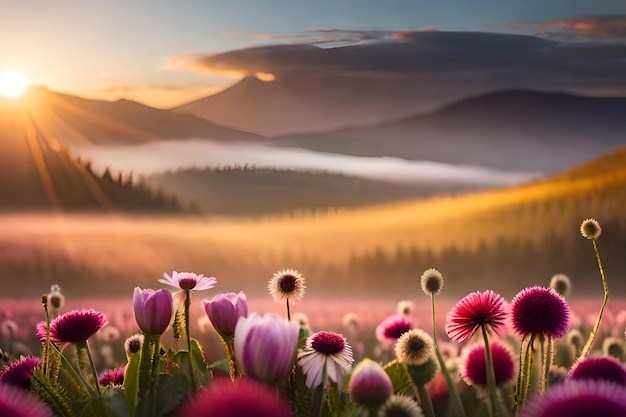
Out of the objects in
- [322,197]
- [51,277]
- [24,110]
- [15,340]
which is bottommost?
[15,340]

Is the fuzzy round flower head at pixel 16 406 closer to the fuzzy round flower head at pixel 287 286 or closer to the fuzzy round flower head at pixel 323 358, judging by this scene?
the fuzzy round flower head at pixel 323 358

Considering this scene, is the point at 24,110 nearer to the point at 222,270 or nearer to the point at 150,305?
the point at 222,270

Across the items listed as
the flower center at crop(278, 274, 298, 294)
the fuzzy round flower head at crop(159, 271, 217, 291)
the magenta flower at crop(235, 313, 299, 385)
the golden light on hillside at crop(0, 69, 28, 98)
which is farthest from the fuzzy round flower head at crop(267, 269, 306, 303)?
the golden light on hillside at crop(0, 69, 28, 98)

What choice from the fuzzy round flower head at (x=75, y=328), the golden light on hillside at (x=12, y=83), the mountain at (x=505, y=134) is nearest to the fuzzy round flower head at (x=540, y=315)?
the fuzzy round flower head at (x=75, y=328)

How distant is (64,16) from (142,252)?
387mm

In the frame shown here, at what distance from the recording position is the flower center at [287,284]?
1.88ft

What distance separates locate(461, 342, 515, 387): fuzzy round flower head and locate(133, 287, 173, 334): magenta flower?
0.18 m

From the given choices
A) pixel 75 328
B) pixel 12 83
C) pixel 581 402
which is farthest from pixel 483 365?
pixel 12 83

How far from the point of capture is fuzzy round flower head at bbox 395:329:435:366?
15.9 inches

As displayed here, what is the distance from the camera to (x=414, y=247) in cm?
116

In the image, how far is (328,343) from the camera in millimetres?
425

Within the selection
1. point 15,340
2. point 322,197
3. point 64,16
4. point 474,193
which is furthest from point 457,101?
point 15,340

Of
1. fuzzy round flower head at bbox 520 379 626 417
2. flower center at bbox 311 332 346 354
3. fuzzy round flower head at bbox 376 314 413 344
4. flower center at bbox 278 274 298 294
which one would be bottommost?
fuzzy round flower head at bbox 376 314 413 344

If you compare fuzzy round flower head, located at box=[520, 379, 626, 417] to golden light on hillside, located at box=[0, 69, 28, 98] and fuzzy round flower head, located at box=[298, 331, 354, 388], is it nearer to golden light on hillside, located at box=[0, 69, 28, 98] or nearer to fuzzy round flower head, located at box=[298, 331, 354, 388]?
fuzzy round flower head, located at box=[298, 331, 354, 388]
